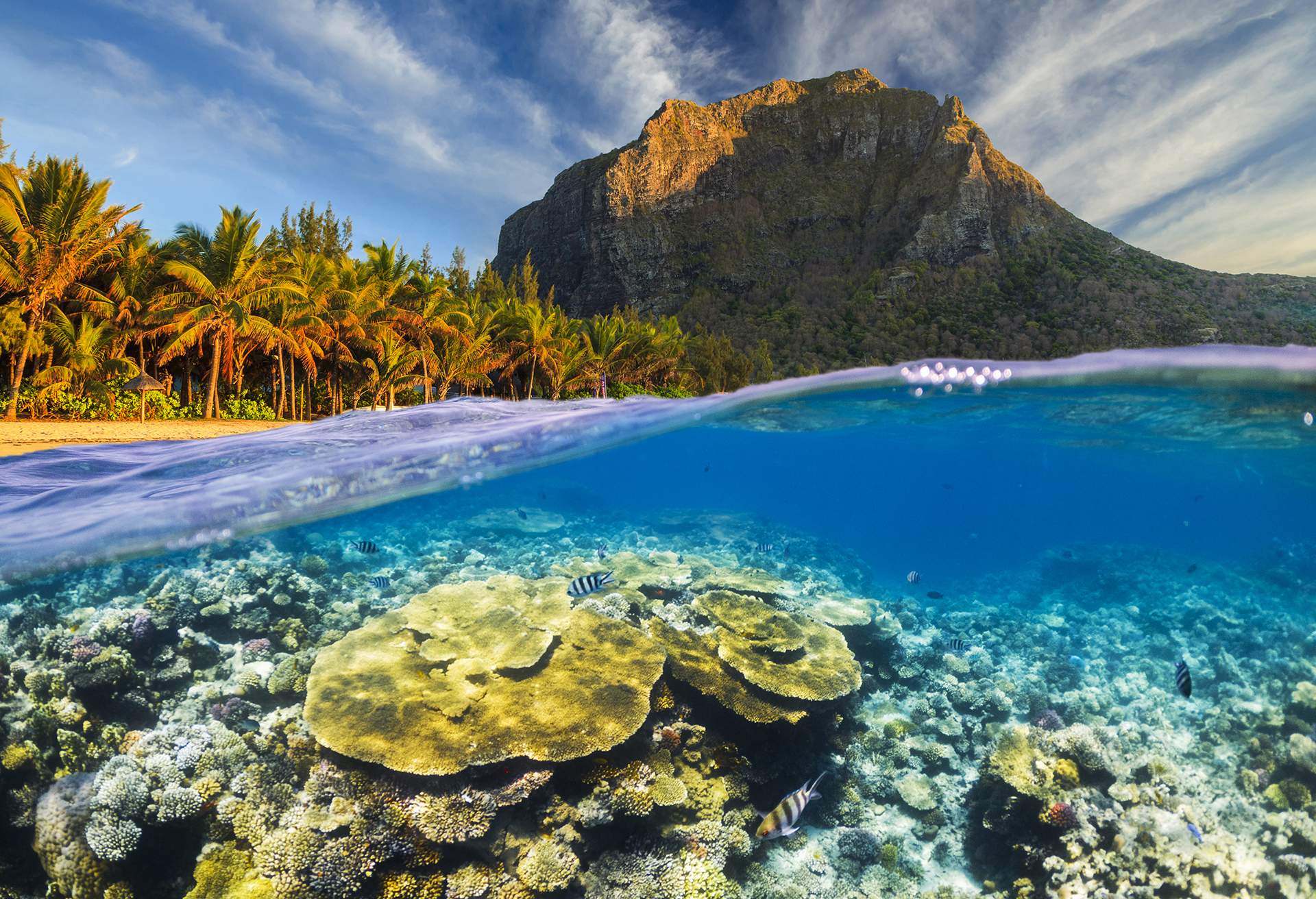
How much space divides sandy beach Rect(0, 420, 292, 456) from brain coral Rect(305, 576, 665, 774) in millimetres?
6690

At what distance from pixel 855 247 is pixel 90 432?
86318 mm

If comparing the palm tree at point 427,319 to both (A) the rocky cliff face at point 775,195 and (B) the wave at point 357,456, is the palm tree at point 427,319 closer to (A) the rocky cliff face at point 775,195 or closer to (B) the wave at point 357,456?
(B) the wave at point 357,456

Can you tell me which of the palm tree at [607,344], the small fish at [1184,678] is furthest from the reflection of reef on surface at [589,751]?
the palm tree at [607,344]

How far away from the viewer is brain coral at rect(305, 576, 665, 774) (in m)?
5.88

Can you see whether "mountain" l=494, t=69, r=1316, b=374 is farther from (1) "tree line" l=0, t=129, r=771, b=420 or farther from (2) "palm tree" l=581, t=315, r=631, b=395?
(1) "tree line" l=0, t=129, r=771, b=420

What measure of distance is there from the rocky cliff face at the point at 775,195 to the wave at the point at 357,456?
2680 inches

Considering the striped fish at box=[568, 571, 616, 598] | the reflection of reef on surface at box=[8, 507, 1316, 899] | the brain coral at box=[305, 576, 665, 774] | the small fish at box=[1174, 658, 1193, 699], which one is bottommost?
the reflection of reef on surface at box=[8, 507, 1316, 899]

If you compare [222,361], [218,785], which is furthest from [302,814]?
[222,361]

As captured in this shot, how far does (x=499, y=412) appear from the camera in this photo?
12984mm

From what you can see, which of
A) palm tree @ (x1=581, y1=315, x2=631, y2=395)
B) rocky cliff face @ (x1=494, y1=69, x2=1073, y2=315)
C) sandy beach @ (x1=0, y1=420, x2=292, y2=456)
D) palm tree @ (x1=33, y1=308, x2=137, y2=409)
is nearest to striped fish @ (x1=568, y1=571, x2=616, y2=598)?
sandy beach @ (x1=0, y1=420, x2=292, y2=456)

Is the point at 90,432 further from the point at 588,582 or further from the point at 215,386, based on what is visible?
the point at 588,582

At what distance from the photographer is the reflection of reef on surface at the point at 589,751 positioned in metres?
5.48

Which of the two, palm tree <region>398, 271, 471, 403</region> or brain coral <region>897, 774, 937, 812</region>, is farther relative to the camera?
palm tree <region>398, 271, 471, 403</region>

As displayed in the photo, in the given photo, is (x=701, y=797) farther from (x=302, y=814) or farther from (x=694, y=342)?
(x=694, y=342)
